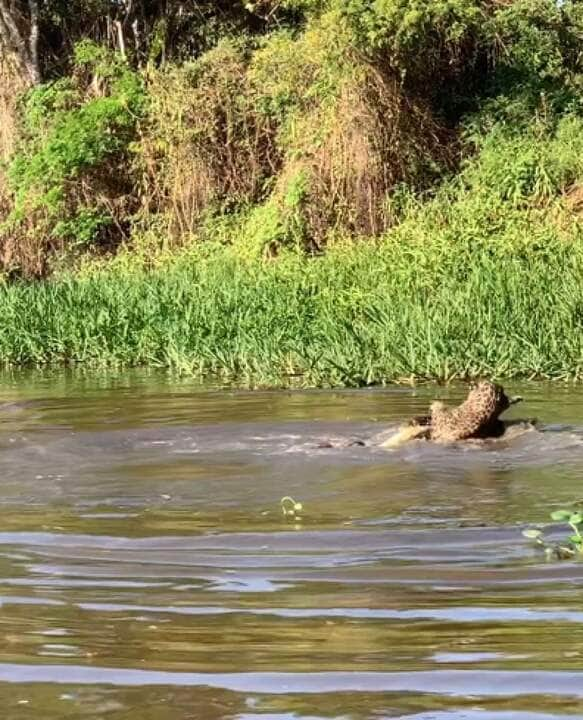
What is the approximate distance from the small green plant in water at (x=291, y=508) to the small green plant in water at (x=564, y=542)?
100 cm

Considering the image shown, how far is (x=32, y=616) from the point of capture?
3.56m

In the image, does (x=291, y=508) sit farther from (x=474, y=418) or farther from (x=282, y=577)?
(x=474, y=418)

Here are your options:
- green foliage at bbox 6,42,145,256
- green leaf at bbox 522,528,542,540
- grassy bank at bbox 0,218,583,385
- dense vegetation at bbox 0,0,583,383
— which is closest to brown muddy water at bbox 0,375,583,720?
green leaf at bbox 522,528,542,540

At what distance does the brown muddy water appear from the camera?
281 cm

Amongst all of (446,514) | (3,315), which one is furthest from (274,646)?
(3,315)

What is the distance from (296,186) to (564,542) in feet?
46.9

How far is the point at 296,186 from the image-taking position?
18.2 m

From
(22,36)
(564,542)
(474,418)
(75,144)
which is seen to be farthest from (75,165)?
(564,542)

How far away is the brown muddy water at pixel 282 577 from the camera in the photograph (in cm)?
281

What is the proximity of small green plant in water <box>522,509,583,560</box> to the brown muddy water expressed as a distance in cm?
5

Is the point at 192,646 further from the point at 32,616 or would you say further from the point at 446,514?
the point at 446,514

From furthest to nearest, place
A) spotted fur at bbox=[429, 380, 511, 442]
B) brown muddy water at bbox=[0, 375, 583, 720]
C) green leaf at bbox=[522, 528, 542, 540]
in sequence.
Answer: spotted fur at bbox=[429, 380, 511, 442] → green leaf at bbox=[522, 528, 542, 540] → brown muddy water at bbox=[0, 375, 583, 720]

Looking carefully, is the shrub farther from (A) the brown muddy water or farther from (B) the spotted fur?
(B) the spotted fur

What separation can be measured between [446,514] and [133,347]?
8159 millimetres
